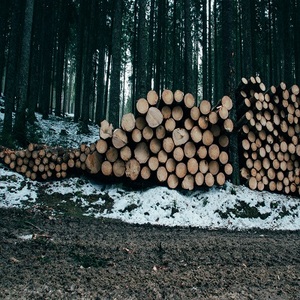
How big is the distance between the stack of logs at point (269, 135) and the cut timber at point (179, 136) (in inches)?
59.9

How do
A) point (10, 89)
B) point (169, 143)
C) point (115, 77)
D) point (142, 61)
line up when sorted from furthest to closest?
point (115, 77) → point (10, 89) → point (142, 61) → point (169, 143)

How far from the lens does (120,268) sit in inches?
107

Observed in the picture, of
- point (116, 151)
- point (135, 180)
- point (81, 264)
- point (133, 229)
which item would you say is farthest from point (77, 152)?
point (81, 264)

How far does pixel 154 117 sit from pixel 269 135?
3046 mm

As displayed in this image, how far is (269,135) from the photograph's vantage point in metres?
6.61

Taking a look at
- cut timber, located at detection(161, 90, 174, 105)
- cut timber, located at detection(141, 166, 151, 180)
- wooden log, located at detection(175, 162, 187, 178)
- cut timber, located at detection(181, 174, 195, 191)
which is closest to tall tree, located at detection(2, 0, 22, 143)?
cut timber, located at detection(141, 166, 151, 180)

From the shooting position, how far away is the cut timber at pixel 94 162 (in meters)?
5.80

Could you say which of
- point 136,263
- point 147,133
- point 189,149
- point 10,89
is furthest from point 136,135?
point 10,89

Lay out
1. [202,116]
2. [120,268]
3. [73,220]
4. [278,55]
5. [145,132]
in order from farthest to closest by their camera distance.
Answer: [278,55] → [202,116] → [145,132] → [73,220] → [120,268]

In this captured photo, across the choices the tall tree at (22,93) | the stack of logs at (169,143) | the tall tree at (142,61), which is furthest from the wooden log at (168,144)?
the tall tree at (22,93)

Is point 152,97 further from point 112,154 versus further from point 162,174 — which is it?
point 162,174

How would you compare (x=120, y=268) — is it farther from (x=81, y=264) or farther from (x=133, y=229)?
(x=133, y=229)

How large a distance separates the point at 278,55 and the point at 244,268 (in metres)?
22.2

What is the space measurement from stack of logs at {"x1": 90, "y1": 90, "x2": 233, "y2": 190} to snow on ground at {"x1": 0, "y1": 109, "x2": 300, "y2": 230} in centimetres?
36
